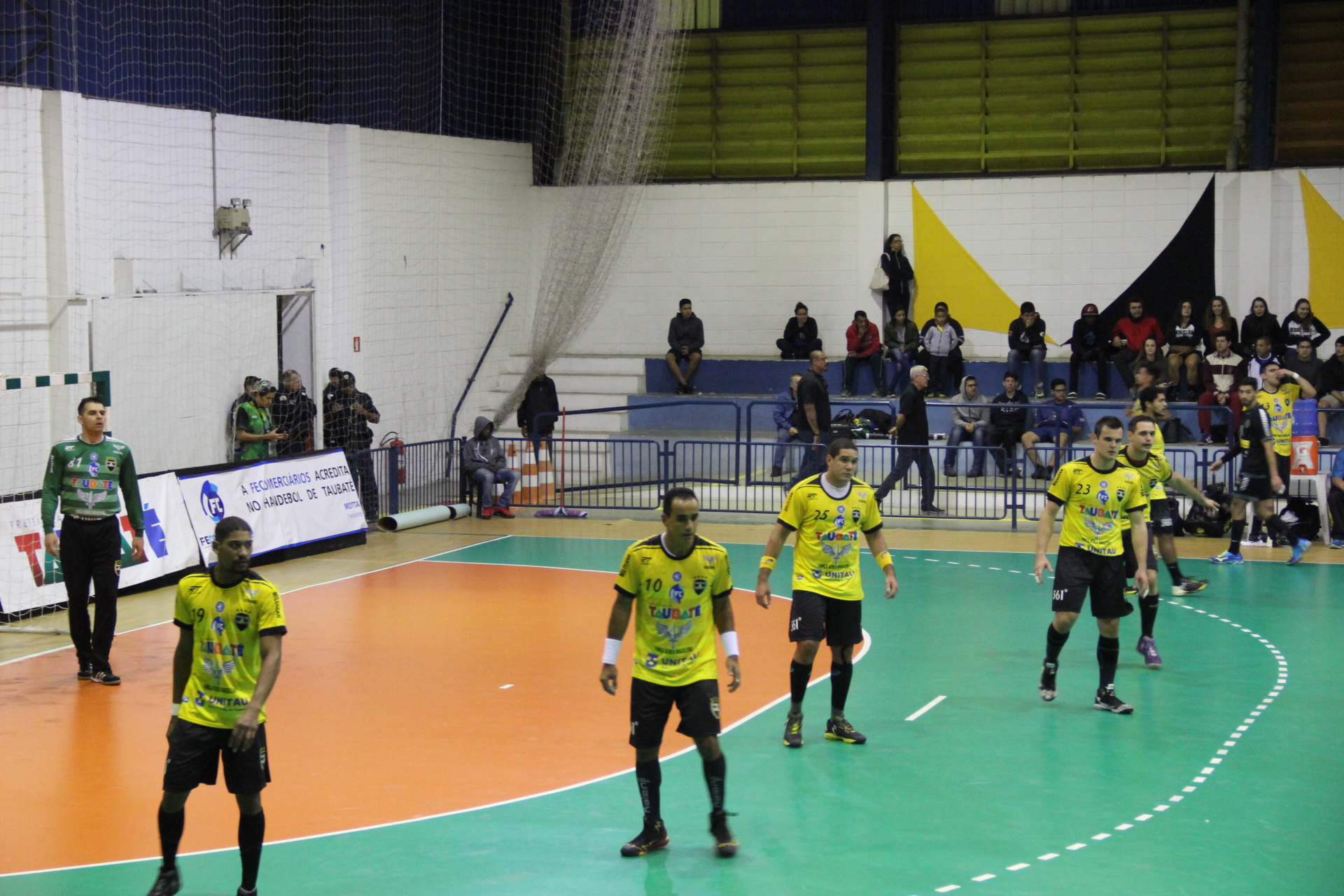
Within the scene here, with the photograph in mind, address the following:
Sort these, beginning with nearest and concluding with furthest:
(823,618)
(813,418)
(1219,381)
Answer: (823,618) < (813,418) < (1219,381)

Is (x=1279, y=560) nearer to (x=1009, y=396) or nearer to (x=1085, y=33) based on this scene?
(x=1009, y=396)

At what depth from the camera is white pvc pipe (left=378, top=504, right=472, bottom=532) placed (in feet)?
65.6

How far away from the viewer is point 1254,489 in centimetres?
1669

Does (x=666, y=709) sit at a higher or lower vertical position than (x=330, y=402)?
lower

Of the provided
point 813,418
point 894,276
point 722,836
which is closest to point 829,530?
point 722,836

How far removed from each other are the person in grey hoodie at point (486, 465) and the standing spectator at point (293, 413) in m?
2.16

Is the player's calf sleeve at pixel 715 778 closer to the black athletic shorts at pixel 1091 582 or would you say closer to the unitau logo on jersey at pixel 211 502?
the black athletic shorts at pixel 1091 582

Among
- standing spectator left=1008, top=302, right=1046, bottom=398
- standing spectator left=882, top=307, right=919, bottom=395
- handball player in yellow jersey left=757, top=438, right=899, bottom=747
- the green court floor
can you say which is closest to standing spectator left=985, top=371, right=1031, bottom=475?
standing spectator left=1008, top=302, right=1046, bottom=398

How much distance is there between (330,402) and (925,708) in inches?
486

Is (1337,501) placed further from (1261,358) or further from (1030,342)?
(1030,342)

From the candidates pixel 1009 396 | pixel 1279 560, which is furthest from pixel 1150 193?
pixel 1279 560

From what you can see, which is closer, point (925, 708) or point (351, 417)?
point (925, 708)

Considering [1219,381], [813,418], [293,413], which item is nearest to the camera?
[293,413]

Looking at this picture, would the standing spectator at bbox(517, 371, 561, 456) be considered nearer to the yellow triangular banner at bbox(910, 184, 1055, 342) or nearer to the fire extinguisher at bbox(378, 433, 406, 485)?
the fire extinguisher at bbox(378, 433, 406, 485)
